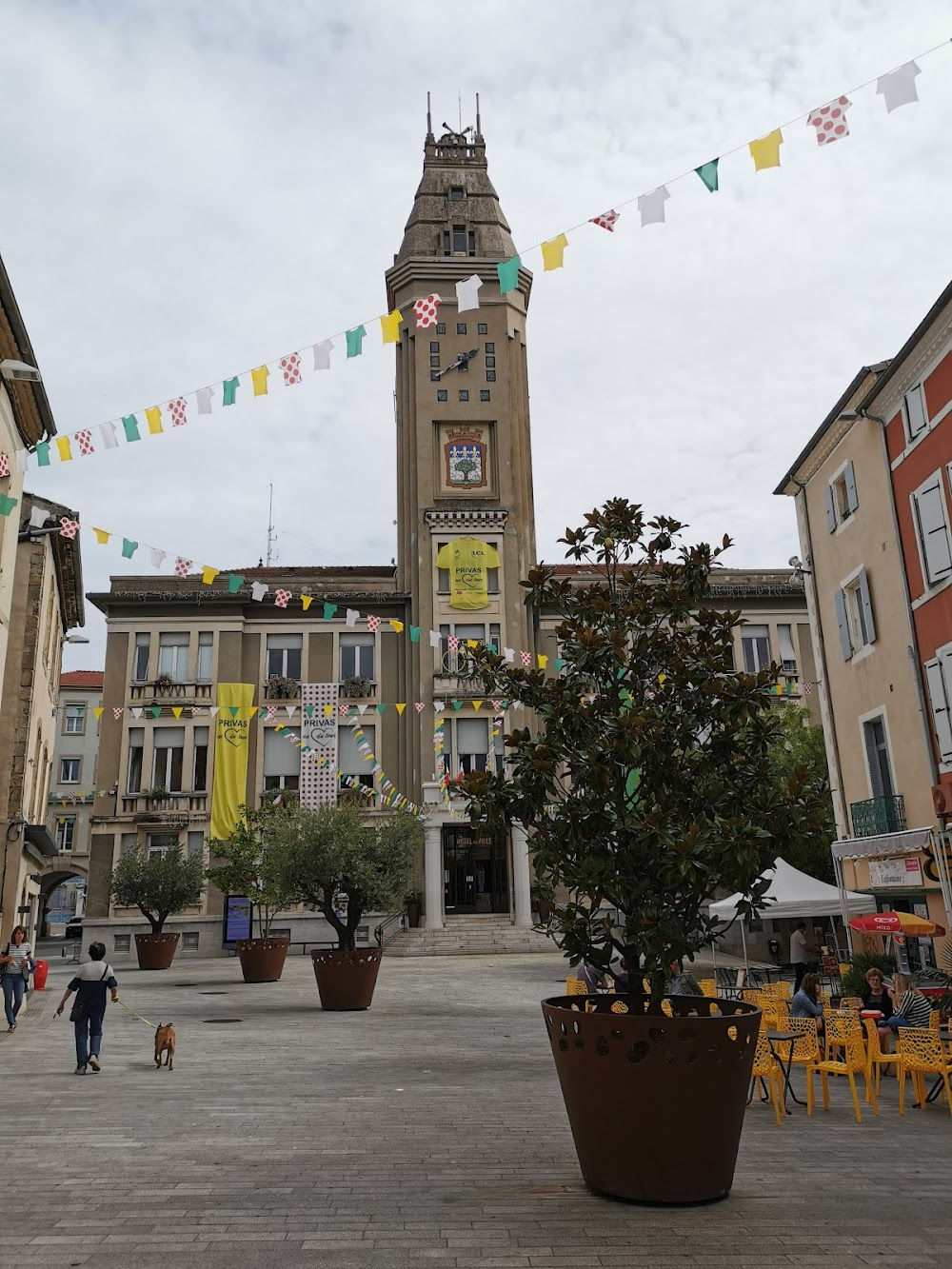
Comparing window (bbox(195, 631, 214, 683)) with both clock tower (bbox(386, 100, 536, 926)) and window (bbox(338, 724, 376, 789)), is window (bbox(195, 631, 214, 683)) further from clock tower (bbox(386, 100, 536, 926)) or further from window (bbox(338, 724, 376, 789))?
clock tower (bbox(386, 100, 536, 926))

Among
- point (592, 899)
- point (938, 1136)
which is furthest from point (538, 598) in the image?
point (938, 1136)

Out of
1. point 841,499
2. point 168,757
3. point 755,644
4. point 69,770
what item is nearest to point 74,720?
point 69,770

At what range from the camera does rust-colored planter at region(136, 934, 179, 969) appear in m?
28.5

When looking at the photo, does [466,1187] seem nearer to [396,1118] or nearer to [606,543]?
[396,1118]

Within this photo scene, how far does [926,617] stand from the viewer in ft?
54.2

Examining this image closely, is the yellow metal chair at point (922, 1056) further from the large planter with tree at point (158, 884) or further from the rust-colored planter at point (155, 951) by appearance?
the large planter with tree at point (158, 884)

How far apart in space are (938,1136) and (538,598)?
565 centimetres

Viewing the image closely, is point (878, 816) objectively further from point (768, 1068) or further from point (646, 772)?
point (646, 772)

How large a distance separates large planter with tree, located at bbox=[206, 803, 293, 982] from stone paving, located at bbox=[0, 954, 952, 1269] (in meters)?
7.41

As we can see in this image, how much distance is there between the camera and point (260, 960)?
23.7m

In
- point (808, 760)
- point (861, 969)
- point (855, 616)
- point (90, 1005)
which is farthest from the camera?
point (808, 760)

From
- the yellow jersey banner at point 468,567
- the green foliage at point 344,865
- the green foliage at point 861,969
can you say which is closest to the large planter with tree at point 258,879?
the green foliage at point 344,865

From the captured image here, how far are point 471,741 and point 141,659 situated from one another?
13.2 meters

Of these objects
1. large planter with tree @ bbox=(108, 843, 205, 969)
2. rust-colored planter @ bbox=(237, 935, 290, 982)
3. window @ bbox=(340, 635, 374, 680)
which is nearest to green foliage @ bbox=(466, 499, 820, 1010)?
rust-colored planter @ bbox=(237, 935, 290, 982)
